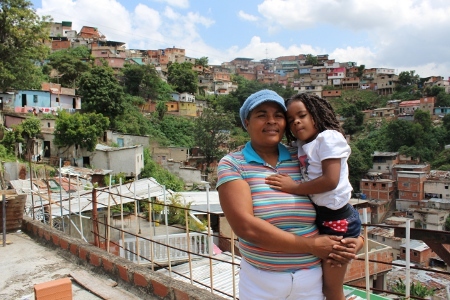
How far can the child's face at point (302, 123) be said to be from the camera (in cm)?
156

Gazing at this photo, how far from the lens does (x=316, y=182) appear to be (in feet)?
4.70

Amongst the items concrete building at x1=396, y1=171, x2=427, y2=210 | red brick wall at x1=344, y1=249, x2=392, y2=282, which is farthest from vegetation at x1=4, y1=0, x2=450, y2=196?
red brick wall at x1=344, y1=249, x2=392, y2=282

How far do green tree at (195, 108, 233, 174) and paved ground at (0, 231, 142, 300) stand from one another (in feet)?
71.4

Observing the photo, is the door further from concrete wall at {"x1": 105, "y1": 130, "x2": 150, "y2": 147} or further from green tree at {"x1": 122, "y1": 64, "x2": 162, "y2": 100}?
green tree at {"x1": 122, "y1": 64, "x2": 162, "y2": 100}

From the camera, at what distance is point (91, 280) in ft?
10.7

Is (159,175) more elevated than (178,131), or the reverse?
(178,131)

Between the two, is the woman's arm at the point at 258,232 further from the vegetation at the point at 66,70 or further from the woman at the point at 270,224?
the vegetation at the point at 66,70

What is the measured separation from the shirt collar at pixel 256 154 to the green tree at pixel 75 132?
671 inches

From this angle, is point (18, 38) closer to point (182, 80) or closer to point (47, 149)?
point (47, 149)

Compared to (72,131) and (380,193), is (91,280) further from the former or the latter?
(380,193)

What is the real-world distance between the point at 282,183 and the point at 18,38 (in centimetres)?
1655

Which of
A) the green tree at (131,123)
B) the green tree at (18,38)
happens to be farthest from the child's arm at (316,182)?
the green tree at (131,123)

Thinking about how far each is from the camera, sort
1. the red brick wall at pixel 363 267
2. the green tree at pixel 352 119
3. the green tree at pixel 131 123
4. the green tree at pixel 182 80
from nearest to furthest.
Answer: the red brick wall at pixel 363 267 → the green tree at pixel 131 123 → the green tree at pixel 182 80 → the green tree at pixel 352 119

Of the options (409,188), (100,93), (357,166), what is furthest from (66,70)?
(409,188)
